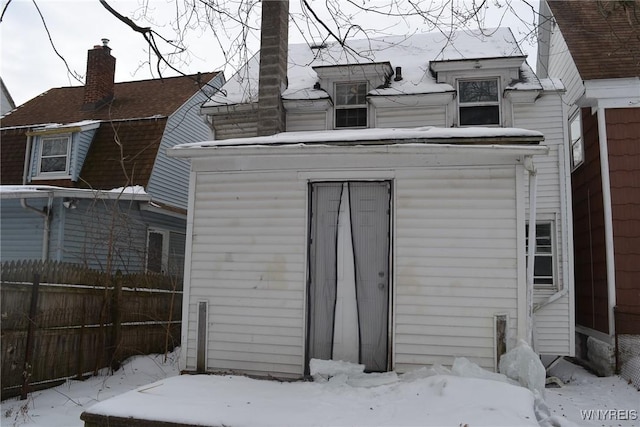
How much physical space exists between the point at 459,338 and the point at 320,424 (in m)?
2.28

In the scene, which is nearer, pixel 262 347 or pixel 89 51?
pixel 262 347

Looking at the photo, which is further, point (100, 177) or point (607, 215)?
point (100, 177)

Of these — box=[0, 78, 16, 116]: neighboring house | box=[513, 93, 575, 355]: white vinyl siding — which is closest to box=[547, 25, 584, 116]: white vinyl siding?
box=[513, 93, 575, 355]: white vinyl siding

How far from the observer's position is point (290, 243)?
6582 mm

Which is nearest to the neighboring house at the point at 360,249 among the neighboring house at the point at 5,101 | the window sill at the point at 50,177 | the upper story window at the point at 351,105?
the upper story window at the point at 351,105

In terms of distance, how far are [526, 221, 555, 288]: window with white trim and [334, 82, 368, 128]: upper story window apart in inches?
163

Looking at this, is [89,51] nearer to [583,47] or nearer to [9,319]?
[9,319]

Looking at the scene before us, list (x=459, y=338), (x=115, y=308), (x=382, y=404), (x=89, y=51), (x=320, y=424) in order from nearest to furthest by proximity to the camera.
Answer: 1. (x=320, y=424)
2. (x=382, y=404)
3. (x=459, y=338)
4. (x=115, y=308)
5. (x=89, y=51)

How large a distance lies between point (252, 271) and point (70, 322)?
9.64ft

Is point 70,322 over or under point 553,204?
under

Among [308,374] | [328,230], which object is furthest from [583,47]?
[308,374]

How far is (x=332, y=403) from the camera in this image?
5.09m

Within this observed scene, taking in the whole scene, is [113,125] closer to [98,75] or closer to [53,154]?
[53,154]

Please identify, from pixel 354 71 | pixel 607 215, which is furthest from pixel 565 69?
pixel 354 71
